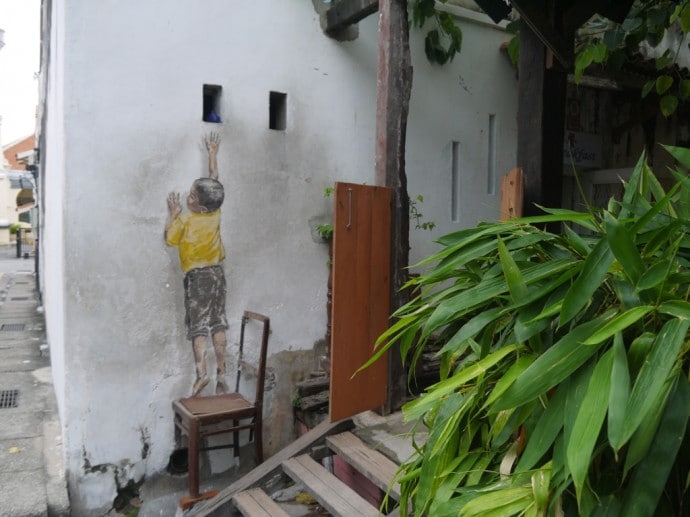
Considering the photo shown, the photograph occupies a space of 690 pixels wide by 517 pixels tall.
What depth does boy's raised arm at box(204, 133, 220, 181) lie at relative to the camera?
4723 millimetres

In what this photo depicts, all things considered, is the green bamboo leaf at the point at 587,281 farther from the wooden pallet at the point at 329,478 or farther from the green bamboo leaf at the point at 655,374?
the wooden pallet at the point at 329,478

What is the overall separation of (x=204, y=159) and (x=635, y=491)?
3998 millimetres

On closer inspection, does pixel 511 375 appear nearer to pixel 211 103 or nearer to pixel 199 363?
pixel 199 363

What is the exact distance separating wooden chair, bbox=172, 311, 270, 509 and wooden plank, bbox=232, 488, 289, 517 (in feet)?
1.75

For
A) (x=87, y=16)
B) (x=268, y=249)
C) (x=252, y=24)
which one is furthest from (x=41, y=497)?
(x=252, y=24)

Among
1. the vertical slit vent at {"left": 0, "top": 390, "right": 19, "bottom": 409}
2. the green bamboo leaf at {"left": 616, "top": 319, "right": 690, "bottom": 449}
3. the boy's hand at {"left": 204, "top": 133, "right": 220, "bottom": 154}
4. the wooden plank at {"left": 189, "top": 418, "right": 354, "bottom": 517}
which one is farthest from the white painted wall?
the green bamboo leaf at {"left": 616, "top": 319, "right": 690, "bottom": 449}

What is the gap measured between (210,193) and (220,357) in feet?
4.34

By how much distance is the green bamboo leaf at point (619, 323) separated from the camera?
53.7 inches

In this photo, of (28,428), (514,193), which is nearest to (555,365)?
(514,193)

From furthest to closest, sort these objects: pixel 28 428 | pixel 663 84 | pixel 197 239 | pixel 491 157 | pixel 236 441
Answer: pixel 491 157 < pixel 28 428 < pixel 236 441 < pixel 197 239 < pixel 663 84

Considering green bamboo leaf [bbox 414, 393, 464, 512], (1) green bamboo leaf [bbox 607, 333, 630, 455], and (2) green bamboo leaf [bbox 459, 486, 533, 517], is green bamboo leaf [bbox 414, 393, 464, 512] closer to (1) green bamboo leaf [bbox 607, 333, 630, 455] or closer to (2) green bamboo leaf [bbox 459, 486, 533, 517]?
(2) green bamboo leaf [bbox 459, 486, 533, 517]

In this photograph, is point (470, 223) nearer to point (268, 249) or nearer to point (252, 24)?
point (268, 249)

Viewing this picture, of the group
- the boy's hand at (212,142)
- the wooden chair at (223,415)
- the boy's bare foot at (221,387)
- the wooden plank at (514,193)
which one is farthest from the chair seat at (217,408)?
the wooden plank at (514,193)

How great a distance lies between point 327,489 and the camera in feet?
11.8
